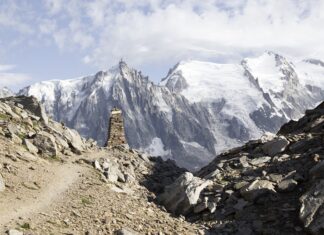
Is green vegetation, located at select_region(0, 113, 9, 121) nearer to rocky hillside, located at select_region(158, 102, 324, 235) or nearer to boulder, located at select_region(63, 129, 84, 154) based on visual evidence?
boulder, located at select_region(63, 129, 84, 154)

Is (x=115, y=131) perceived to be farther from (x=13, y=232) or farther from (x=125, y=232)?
(x=13, y=232)

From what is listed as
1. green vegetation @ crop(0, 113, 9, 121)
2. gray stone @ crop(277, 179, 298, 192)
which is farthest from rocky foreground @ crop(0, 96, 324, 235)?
green vegetation @ crop(0, 113, 9, 121)

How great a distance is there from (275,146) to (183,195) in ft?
34.0

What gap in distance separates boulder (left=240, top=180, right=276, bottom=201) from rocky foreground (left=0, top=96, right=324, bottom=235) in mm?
67

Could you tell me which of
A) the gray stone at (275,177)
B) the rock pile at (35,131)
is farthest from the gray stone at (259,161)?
the rock pile at (35,131)

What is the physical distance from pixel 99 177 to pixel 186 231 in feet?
41.1

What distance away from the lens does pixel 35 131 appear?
49.4 m

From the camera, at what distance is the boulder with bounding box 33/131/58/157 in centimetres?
4372

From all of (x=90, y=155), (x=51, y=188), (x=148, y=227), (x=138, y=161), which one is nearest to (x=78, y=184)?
(x=51, y=188)

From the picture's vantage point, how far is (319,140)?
132 feet

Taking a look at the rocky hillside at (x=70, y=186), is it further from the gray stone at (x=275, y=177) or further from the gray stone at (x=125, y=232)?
the gray stone at (x=275, y=177)

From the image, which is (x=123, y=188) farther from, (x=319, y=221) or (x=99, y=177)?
Result: (x=319, y=221)

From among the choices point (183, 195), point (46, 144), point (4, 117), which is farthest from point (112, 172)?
point (4, 117)

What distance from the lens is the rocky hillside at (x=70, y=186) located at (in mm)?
28672
